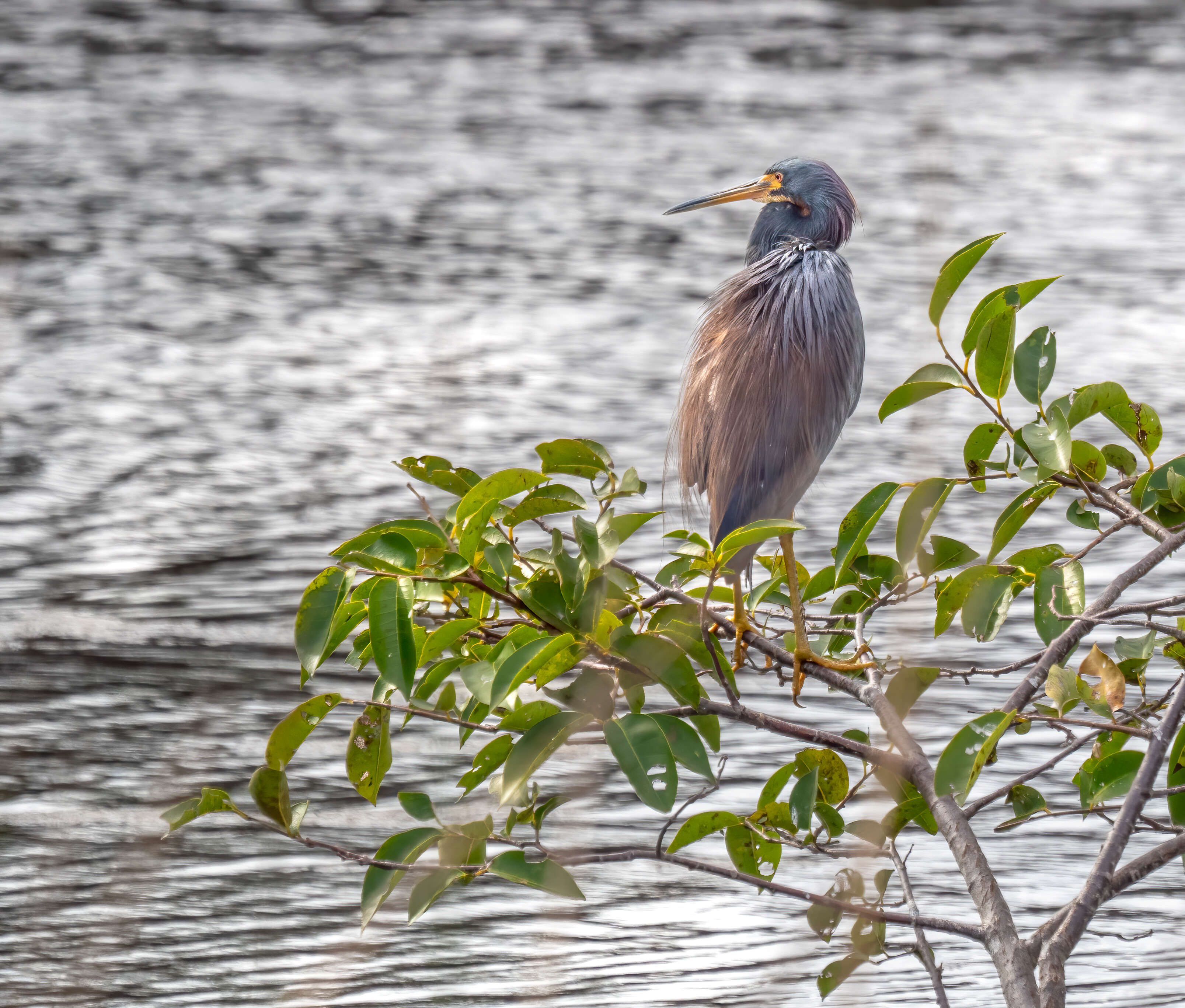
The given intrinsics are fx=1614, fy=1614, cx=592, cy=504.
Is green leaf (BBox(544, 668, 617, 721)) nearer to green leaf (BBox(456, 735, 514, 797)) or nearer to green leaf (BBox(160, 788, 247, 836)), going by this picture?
green leaf (BBox(456, 735, 514, 797))

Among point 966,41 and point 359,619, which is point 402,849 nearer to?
point 359,619

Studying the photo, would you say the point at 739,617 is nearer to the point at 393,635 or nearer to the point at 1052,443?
the point at 1052,443

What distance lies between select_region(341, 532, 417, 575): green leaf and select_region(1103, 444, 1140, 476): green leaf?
28.0 inches

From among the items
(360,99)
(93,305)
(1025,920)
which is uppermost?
(360,99)

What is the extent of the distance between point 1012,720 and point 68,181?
6.17m

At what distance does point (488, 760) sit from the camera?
1543 millimetres

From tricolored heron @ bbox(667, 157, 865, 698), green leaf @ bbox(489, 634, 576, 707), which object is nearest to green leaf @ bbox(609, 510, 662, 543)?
green leaf @ bbox(489, 634, 576, 707)

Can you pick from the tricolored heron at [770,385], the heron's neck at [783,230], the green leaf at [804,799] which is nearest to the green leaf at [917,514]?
the green leaf at [804,799]

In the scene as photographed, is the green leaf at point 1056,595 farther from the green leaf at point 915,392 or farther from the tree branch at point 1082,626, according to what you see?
the green leaf at point 915,392

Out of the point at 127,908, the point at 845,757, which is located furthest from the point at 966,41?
the point at 127,908

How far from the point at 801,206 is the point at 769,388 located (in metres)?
0.46

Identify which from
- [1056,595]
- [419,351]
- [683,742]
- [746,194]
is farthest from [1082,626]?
[419,351]

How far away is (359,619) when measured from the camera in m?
1.53

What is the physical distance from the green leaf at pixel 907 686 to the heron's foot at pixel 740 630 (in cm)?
28
